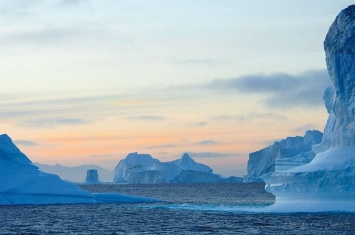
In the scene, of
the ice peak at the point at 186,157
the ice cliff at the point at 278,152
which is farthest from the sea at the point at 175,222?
the ice peak at the point at 186,157

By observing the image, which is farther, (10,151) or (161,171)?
(161,171)

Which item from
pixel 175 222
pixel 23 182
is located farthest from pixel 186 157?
pixel 175 222

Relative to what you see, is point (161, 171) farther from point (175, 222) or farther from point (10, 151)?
point (175, 222)

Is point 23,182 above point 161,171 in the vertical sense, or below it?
below

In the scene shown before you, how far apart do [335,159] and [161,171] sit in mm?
110400

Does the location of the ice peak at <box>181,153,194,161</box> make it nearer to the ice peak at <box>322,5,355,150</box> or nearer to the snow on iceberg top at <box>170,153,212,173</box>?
the snow on iceberg top at <box>170,153,212,173</box>

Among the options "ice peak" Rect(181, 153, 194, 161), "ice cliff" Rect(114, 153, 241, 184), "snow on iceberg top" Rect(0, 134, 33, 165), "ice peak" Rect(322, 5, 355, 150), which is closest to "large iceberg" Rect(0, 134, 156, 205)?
"snow on iceberg top" Rect(0, 134, 33, 165)

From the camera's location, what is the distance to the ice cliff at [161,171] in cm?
14975

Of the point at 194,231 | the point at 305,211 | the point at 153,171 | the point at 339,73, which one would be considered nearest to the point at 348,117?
the point at 339,73

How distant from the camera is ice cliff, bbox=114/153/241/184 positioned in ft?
A: 491

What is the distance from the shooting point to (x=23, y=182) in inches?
1944

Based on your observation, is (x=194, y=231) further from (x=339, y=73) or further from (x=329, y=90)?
(x=329, y=90)

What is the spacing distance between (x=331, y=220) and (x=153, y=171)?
369 feet

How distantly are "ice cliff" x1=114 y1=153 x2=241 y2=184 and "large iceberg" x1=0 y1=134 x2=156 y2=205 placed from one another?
94.2 metres
